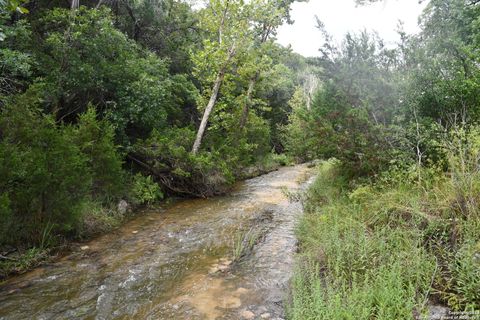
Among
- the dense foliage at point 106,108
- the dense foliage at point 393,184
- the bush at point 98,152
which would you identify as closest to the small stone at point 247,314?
the dense foliage at point 393,184

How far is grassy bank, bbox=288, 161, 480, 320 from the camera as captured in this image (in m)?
2.90

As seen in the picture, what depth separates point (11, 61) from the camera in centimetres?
656

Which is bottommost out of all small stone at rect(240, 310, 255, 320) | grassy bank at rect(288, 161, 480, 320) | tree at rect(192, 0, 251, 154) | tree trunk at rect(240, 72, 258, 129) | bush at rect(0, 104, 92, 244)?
small stone at rect(240, 310, 255, 320)

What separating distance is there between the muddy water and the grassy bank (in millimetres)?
650

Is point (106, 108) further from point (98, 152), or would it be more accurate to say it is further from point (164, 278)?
point (164, 278)

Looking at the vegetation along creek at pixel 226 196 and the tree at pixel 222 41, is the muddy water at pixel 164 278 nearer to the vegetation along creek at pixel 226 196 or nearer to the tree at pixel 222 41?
the vegetation along creek at pixel 226 196

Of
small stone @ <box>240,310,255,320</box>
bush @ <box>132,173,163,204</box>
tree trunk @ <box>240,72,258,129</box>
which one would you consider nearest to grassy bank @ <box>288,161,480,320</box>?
small stone @ <box>240,310,255,320</box>

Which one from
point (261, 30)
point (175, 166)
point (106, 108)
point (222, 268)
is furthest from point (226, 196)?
point (261, 30)

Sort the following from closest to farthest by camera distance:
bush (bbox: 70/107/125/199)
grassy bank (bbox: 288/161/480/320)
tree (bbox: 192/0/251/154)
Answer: grassy bank (bbox: 288/161/480/320)
bush (bbox: 70/107/125/199)
tree (bbox: 192/0/251/154)

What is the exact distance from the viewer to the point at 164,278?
472cm

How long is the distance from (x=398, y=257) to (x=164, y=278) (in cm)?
326

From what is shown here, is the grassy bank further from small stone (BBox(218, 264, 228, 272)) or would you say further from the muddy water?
small stone (BBox(218, 264, 228, 272))

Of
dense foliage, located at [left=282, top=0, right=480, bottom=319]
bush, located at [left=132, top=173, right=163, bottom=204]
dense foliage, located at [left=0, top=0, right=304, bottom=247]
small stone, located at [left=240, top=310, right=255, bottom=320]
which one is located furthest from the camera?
bush, located at [left=132, top=173, right=163, bottom=204]

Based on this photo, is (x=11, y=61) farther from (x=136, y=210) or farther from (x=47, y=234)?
(x=136, y=210)
